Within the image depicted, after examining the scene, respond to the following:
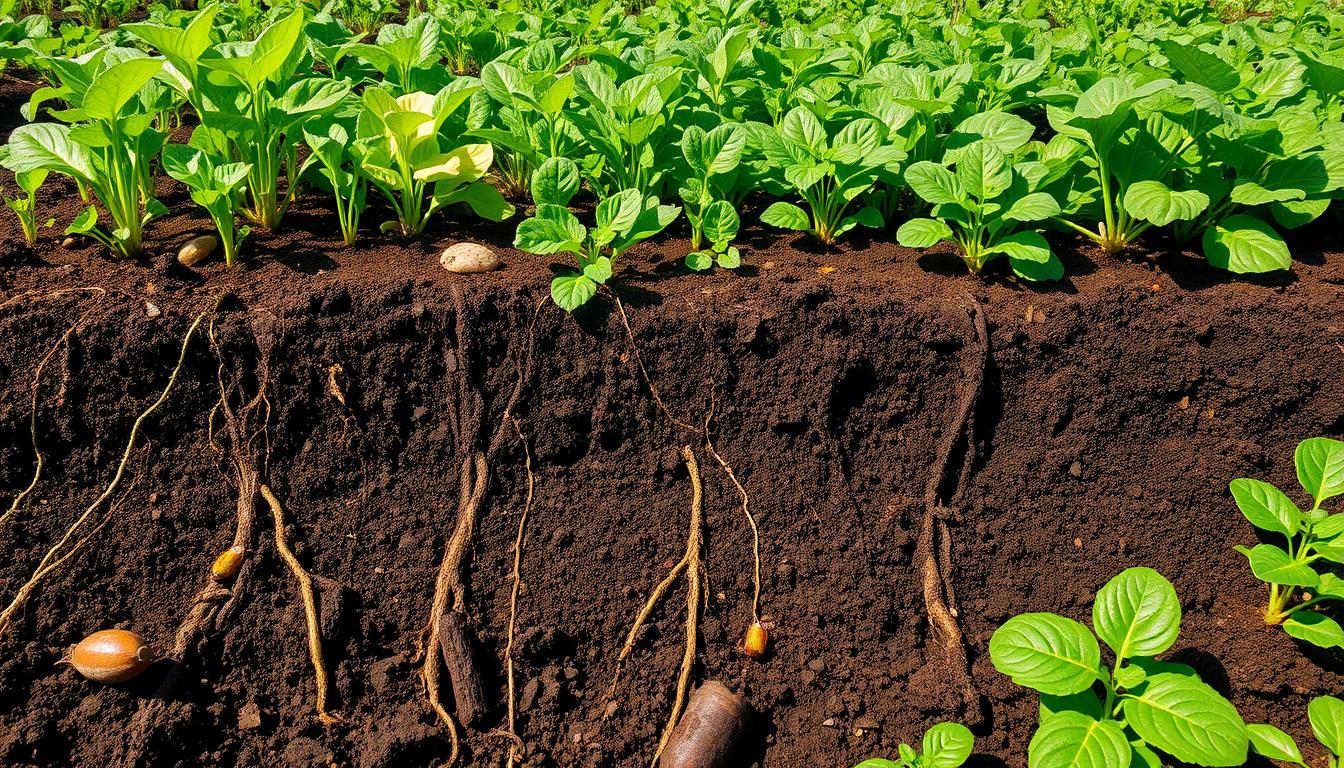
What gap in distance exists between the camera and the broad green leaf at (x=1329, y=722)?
1.83 metres

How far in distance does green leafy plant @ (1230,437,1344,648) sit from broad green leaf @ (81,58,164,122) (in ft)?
9.78

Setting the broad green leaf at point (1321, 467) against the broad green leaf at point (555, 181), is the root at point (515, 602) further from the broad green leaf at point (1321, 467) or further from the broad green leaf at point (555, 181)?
the broad green leaf at point (1321, 467)

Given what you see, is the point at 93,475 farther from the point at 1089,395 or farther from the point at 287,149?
the point at 1089,395

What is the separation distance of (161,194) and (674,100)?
72.2 inches

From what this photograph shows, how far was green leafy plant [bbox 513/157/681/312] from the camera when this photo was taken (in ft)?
7.89

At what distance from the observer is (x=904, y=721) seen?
218 cm

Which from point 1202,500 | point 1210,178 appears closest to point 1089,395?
point 1202,500

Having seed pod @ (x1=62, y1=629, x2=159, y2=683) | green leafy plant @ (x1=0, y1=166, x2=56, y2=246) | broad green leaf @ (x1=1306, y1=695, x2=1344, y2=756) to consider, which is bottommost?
broad green leaf @ (x1=1306, y1=695, x2=1344, y2=756)

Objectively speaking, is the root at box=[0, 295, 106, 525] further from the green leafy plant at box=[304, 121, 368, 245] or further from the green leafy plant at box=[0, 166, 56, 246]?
the green leafy plant at box=[304, 121, 368, 245]

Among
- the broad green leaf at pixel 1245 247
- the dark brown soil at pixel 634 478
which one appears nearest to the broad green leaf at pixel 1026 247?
the dark brown soil at pixel 634 478

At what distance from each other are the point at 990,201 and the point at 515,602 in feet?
6.09

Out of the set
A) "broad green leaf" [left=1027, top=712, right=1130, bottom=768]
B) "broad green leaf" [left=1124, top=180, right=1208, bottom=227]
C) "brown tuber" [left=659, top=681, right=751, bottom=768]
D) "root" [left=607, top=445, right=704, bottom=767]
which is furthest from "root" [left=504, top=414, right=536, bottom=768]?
"broad green leaf" [left=1124, top=180, right=1208, bottom=227]

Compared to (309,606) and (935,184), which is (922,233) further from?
(309,606)

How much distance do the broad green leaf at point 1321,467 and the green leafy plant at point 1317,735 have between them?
0.60 metres
